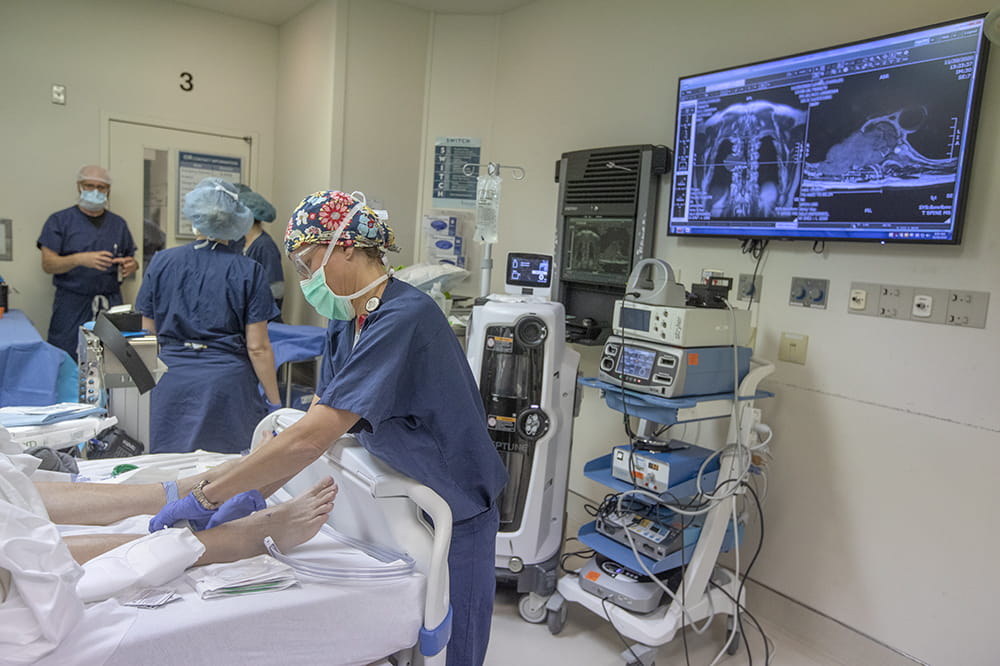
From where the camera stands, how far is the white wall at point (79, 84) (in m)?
3.87

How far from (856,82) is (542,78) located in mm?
1764

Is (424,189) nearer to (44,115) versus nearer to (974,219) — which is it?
(44,115)

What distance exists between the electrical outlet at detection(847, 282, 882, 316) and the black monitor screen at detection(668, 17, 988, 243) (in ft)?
0.61

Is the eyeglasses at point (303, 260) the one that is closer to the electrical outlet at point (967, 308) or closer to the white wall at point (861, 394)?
the white wall at point (861, 394)

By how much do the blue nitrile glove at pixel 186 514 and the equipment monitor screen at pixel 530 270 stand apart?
1.47m

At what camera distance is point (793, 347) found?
2.47 m

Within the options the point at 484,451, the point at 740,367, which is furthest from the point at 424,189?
the point at 484,451

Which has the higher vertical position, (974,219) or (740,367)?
(974,219)

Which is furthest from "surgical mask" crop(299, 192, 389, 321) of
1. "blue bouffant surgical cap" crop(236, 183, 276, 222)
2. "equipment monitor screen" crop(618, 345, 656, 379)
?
"blue bouffant surgical cap" crop(236, 183, 276, 222)

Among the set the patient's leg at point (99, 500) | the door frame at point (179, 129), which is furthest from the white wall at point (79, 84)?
the patient's leg at point (99, 500)

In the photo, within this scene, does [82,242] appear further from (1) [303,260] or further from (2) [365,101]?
(1) [303,260]

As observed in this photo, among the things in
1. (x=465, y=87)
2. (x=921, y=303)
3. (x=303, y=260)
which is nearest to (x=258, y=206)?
(x=465, y=87)

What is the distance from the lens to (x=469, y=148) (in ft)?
13.2

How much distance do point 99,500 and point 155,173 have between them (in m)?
3.31
